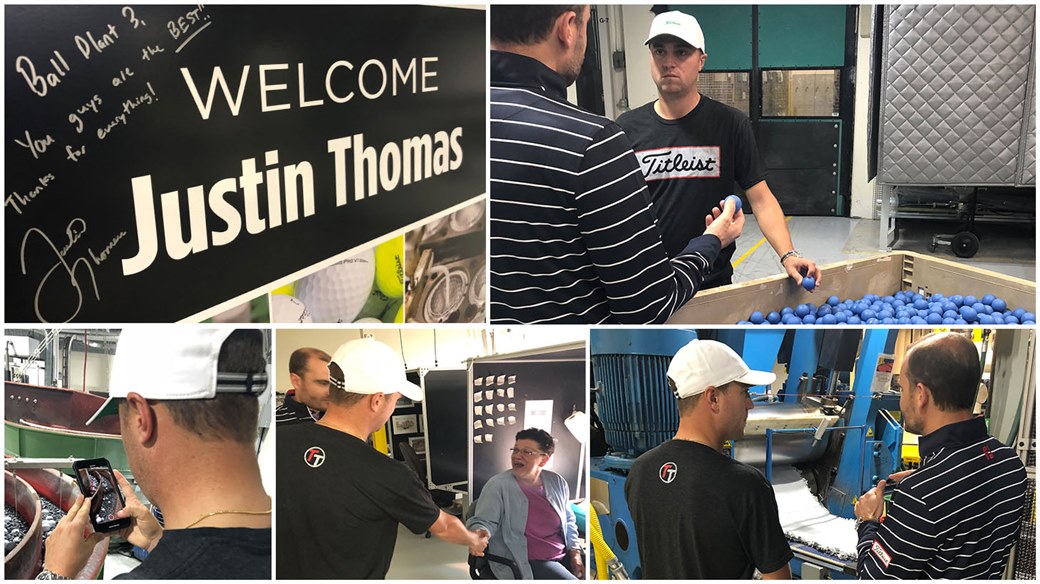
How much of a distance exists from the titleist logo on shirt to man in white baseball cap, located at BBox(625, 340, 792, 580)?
0.47 metres

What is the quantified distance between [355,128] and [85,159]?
0.65m

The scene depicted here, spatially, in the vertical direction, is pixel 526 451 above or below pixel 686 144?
below

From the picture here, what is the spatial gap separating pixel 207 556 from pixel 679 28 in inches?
76.7

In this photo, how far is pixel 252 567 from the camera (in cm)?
259

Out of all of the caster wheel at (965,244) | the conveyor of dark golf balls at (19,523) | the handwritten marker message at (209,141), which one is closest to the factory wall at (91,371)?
the handwritten marker message at (209,141)

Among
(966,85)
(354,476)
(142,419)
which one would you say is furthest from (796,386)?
(142,419)

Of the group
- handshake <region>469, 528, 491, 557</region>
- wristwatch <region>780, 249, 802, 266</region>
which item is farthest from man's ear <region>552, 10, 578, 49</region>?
handshake <region>469, 528, 491, 557</region>

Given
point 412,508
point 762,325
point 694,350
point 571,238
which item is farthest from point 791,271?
point 412,508

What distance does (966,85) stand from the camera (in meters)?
2.54

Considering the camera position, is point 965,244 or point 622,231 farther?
point 965,244

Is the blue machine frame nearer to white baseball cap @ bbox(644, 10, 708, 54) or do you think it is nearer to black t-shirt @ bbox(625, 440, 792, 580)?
black t-shirt @ bbox(625, 440, 792, 580)

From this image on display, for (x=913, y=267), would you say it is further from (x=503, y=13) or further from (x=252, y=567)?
(x=252, y=567)

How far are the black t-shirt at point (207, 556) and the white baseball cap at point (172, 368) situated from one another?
0.39 metres

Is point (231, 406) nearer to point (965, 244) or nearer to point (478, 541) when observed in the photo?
point (478, 541)
